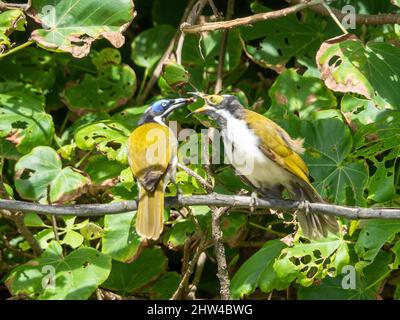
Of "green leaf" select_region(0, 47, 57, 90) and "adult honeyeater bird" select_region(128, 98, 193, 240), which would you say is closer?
"adult honeyeater bird" select_region(128, 98, 193, 240)

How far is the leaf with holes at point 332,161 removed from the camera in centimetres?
473

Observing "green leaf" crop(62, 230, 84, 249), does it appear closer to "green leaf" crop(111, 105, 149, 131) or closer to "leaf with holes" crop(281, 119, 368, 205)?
"green leaf" crop(111, 105, 149, 131)

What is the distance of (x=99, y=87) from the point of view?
18.7 ft

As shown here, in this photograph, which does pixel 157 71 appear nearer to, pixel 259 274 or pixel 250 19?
pixel 250 19

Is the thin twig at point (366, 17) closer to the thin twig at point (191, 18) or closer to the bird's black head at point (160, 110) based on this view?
the thin twig at point (191, 18)

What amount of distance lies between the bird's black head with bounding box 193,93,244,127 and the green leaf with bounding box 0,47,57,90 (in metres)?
1.62

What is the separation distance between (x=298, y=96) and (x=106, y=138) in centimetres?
114

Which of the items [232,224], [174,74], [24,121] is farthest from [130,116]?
[232,224]

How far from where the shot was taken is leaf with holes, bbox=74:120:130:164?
15.8 feet

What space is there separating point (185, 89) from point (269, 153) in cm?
122

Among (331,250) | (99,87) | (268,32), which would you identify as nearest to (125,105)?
(99,87)

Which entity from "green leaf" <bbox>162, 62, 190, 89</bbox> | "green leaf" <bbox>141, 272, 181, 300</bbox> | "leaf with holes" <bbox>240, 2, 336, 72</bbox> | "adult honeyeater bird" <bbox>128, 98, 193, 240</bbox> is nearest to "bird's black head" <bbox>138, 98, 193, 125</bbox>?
"adult honeyeater bird" <bbox>128, 98, 193, 240</bbox>

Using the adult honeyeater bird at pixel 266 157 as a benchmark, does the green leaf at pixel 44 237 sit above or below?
below

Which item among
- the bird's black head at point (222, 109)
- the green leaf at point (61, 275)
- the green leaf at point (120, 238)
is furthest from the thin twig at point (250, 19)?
the green leaf at point (61, 275)
